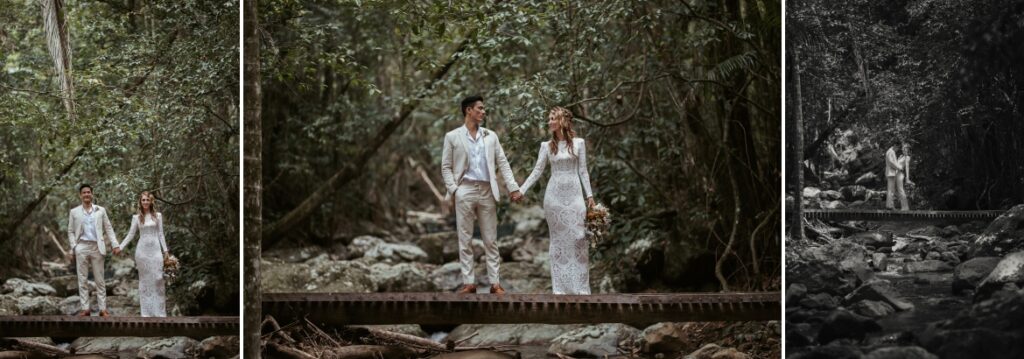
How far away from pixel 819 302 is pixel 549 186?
2.13 meters

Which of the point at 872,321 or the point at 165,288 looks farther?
the point at 165,288

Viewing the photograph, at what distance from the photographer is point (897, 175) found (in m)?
6.72

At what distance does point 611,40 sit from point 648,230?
1.93 metres

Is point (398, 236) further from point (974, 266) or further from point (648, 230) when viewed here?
point (974, 266)

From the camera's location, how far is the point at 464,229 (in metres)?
7.51

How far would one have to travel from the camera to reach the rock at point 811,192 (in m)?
6.87

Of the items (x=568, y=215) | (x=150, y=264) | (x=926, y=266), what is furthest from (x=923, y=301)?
(x=150, y=264)

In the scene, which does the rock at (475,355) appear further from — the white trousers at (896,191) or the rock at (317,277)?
→ the rock at (317,277)

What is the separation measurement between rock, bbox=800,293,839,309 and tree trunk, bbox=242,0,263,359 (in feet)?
12.7

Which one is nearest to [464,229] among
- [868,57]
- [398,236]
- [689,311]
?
[689,311]

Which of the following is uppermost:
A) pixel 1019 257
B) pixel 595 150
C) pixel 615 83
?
pixel 615 83

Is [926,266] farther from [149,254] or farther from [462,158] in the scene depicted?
[149,254]

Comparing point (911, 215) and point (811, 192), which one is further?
point (811, 192)

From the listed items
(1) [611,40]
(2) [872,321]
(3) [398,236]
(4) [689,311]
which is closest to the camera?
(2) [872,321]
